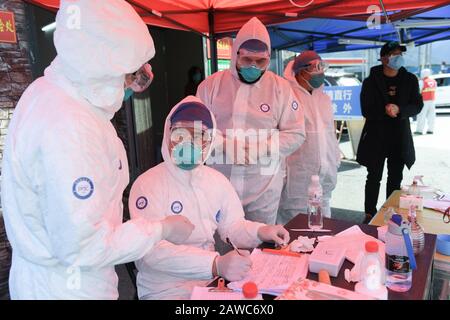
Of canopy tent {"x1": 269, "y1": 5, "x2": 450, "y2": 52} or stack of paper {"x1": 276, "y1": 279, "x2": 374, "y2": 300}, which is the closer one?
stack of paper {"x1": 276, "y1": 279, "x2": 374, "y2": 300}

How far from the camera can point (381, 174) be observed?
334 cm

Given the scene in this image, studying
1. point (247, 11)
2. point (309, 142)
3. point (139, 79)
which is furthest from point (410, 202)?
point (247, 11)

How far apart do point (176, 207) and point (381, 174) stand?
2445 millimetres

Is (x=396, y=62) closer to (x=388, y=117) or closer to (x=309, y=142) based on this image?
(x=388, y=117)

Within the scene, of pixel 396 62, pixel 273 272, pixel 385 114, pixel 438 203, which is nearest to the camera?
pixel 273 272

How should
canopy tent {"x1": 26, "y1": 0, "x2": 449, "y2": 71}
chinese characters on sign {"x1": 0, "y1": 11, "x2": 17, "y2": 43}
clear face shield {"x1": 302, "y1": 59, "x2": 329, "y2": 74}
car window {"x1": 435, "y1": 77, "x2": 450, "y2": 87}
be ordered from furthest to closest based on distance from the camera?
car window {"x1": 435, "y1": 77, "x2": 450, "y2": 87} < canopy tent {"x1": 26, "y1": 0, "x2": 449, "y2": 71} < clear face shield {"x1": 302, "y1": 59, "x2": 329, "y2": 74} < chinese characters on sign {"x1": 0, "y1": 11, "x2": 17, "y2": 43}

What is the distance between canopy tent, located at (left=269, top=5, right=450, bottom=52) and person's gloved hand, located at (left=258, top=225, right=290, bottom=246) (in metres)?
3.09

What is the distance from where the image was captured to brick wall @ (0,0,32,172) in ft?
7.70

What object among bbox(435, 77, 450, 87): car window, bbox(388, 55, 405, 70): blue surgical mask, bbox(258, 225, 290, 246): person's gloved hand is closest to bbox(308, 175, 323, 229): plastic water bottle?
bbox(258, 225, 290, 246): person's gloved hand

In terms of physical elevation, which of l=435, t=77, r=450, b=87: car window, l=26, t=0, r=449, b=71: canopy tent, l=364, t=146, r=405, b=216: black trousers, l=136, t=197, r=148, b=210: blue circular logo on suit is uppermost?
l=26, t=0, r=449, b=71: canopy tent

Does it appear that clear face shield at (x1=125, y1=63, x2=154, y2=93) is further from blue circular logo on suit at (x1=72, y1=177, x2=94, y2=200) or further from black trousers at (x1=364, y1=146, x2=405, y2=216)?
black trousers at (x1=364, y1=146, x2=405, y2=216)

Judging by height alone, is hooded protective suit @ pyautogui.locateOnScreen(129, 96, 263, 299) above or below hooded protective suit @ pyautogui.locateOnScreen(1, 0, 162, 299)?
below
